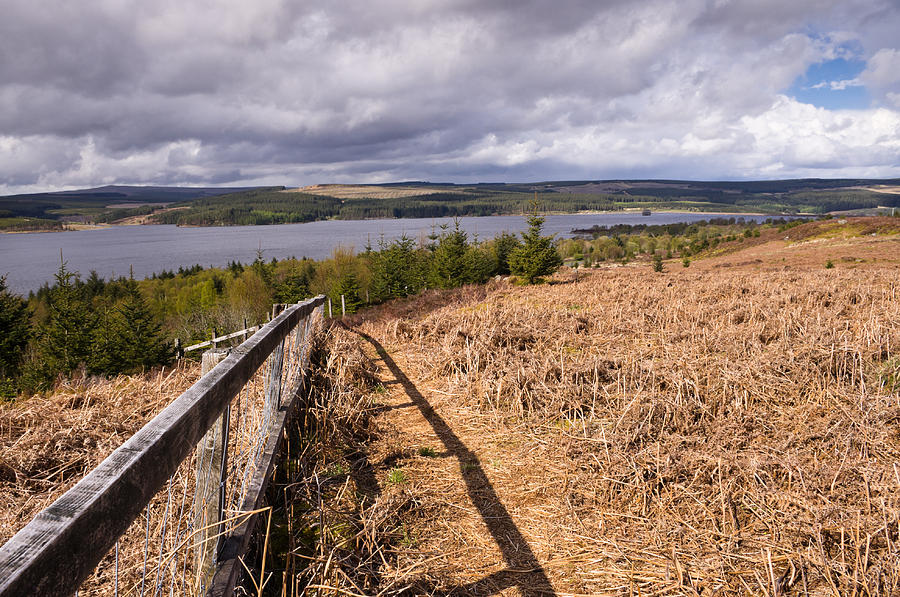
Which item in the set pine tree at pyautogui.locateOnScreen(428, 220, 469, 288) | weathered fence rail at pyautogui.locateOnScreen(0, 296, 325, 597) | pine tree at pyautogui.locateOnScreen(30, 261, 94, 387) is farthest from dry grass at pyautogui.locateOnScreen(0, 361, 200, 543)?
pine tree at pyautogui.locateOnScreen(428, 220, 469, 288)

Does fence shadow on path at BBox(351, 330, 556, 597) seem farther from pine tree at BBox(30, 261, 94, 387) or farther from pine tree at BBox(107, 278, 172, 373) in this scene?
pine tree at BBox(30, 261, 94, 387)

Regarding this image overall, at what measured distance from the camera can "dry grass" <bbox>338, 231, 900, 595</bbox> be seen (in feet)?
10.3

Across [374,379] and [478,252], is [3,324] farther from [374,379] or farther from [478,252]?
[374,379]

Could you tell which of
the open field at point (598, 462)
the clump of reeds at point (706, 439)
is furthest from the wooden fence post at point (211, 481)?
the clump of reeds at point (706, 439)

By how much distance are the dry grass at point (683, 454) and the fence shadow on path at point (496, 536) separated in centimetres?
9

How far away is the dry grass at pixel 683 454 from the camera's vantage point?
3133 mm

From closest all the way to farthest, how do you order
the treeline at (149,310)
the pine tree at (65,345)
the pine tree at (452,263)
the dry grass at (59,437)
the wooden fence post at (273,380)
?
the dry grass at (59,437)
the wooden fence post at (273,380)
the treeline at (149,310)
the pine tree at (65,345)
the pine tree at (452,263)

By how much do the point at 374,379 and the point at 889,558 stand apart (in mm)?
6049

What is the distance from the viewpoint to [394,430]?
5.62 m

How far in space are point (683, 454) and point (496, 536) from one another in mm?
1790

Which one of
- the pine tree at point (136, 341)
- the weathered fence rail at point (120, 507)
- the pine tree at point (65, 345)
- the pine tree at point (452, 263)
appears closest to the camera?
the weathered fence rail at point (120, 507)

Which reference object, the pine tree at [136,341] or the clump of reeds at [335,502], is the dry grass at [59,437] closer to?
the clump of reeds at [335,502]

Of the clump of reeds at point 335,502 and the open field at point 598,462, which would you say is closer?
the clump of reeds at point 335,502

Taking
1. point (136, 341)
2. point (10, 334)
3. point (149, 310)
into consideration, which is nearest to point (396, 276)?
point (149, 310)
